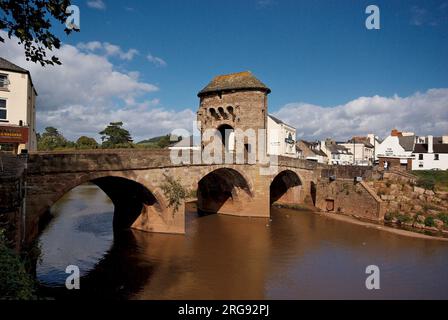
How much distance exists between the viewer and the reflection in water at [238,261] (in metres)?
13.1

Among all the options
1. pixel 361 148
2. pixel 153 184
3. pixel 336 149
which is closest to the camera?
pixel 153 184

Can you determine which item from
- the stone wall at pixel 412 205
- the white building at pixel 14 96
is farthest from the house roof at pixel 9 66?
the stone wall at pixel 412 205

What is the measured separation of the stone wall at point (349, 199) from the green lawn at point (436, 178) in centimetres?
519

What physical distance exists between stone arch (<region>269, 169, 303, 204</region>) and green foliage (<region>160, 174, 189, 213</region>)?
16639 millimetres

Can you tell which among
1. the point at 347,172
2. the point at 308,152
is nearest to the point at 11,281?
the point at 347,172

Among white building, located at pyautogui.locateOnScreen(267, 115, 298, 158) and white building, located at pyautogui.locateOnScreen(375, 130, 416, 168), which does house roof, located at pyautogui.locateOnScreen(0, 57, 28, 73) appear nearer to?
white building, located at pyautogui.locateOnScreen(267, 115, 298, 158)

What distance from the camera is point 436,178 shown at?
33281 mm

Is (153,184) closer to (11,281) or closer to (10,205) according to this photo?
(10,205)

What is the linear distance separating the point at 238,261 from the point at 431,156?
33.7 m

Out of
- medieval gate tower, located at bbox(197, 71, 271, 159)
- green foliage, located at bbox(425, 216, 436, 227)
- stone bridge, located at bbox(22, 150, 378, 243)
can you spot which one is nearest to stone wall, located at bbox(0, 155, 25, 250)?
stone bridge, located at bbox(22, 150, 378, 243)

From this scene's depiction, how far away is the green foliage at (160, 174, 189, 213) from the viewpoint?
19406 mm

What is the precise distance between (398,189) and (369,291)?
62.9 feet

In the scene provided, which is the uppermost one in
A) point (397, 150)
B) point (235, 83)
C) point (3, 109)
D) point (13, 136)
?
point (235, 83)
